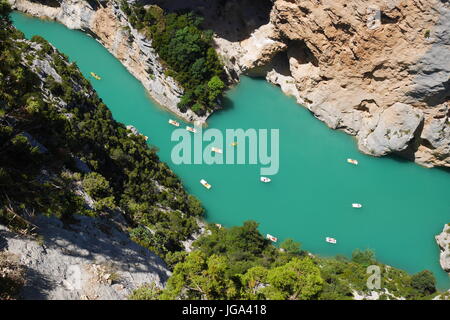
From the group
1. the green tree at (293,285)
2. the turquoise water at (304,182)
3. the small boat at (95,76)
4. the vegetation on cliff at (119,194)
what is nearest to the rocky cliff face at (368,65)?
A: the turquoise water at (304,182)

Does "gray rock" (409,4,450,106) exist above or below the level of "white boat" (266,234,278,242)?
above

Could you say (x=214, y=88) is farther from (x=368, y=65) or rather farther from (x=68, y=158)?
(x=68, y=158)

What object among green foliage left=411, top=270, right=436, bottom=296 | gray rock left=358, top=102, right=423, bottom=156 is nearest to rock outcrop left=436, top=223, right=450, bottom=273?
green foliage left=411, top=270, right=436, bottom=296

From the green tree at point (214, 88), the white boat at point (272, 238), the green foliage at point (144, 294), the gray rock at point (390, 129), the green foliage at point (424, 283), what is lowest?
the green foliage at point (144, 294)

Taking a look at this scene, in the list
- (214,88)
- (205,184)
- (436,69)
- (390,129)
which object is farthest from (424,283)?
(214,88)

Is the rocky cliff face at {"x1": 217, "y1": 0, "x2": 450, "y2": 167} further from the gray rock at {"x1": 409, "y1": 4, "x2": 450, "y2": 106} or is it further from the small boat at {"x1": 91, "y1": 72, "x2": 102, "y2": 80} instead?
the small boat at {"x1": 91, "y1": 72, "x2": 102, "y2": 80}

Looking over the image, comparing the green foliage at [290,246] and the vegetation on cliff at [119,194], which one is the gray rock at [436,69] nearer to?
the vegetation on cliff at [119,194]
